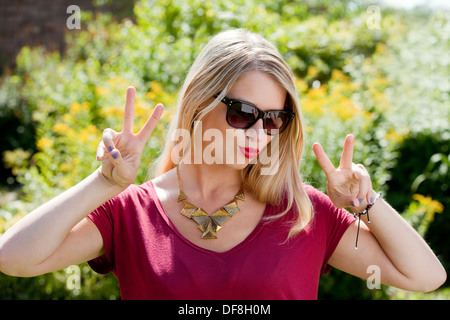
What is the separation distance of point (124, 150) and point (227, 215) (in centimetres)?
45

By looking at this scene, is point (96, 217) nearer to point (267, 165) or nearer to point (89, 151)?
point (267, 165)

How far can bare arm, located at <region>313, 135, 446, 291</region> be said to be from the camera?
1.57m

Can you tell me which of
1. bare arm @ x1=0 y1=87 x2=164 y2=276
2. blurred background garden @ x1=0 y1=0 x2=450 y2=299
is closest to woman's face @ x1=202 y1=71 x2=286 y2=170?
bare arm @ x1=0 y1=87 x2=164 y2=276

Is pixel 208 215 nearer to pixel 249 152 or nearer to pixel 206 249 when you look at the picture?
pixel 206 249

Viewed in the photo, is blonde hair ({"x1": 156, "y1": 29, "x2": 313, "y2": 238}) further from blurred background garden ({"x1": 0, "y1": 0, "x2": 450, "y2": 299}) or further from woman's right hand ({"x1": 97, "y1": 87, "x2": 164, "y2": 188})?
blurred background garden ({"x1": 0, "y1": 0, "x2": 450, "y2": 299})

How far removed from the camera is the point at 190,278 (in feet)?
4.89

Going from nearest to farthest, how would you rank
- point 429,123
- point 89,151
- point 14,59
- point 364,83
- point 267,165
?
point 267,165 < point 89,151 < point 429,123 < point 364,83 < point 14,59

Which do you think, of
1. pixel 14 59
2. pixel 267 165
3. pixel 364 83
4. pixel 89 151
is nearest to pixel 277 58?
pixel 267 165

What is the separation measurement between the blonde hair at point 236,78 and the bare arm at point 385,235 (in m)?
0.16

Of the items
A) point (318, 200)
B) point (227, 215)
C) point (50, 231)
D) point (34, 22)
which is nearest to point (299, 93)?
point (318, 200)

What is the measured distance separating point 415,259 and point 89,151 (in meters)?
2.48

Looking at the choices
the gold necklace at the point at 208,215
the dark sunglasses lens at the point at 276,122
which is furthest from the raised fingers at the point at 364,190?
the gold necklace at the point at 208,215

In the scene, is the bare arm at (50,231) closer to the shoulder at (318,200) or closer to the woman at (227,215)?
the woman at (227,215)

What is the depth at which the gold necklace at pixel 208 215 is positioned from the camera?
63.9 inches
